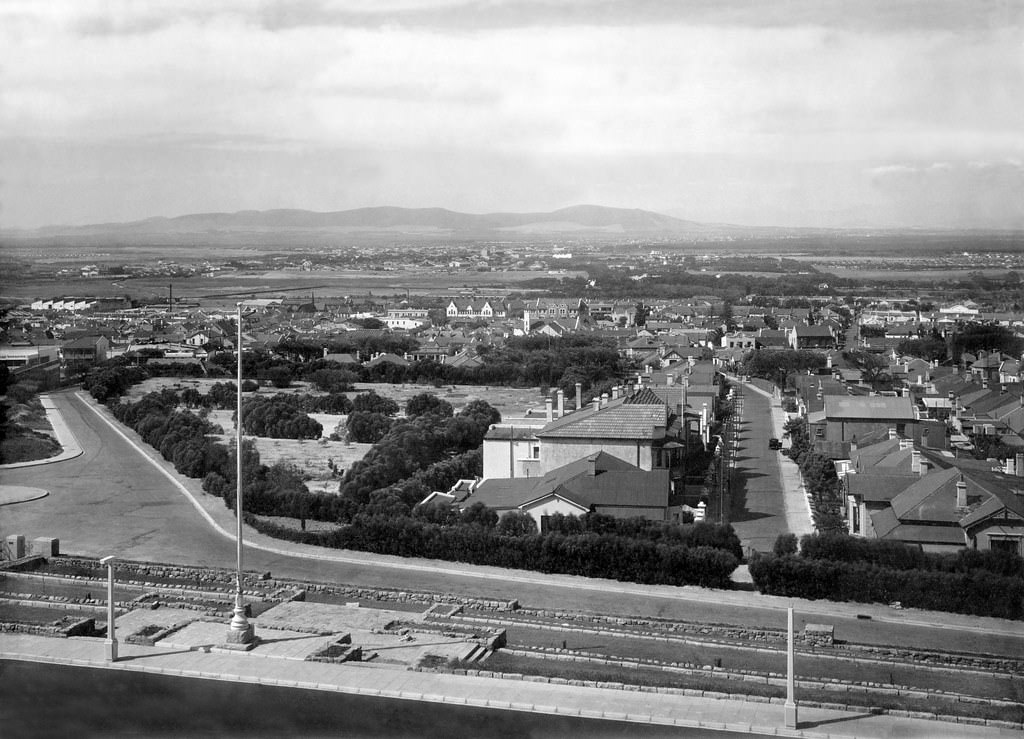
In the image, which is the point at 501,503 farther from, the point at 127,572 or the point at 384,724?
the point at 384,724

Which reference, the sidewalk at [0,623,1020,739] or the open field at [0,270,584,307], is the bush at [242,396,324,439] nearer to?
the open field at [0,270,584,307]

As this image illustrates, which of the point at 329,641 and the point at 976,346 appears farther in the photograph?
the point at 976,346

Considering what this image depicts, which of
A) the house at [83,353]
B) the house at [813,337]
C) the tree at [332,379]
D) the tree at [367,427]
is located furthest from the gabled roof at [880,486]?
the house at [83,353]

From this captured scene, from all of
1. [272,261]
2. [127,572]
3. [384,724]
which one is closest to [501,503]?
[127,572]

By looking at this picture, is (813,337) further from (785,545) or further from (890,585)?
(890,585)

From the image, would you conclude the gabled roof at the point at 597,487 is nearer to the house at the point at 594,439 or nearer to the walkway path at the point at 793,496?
the house at the point at 594,439

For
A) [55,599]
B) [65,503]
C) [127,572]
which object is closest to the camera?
[55,599]

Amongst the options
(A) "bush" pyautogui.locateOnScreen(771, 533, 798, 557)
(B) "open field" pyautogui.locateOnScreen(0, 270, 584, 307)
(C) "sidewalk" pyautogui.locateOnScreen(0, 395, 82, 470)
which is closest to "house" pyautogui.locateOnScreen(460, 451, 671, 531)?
(A) "bush" pyautogui.locateOnScreen(771, 533, 798, 557)
